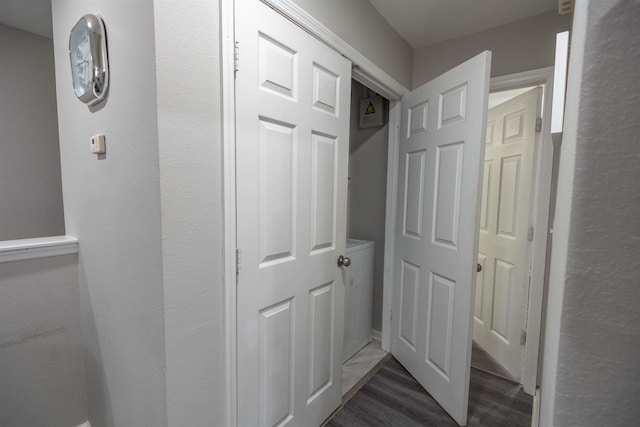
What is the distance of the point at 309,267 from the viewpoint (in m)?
1.38

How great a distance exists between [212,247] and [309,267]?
1.73 ft

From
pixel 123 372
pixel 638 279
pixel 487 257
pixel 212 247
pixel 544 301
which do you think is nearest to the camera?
pixel 638 279

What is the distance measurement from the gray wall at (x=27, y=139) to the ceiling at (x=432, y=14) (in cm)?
17

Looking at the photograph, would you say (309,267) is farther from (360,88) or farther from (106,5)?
(360,88)

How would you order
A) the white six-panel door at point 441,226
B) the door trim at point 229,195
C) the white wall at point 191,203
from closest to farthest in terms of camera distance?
the white wall at point 191,203 < the door trim at point 229,195 < the white six-panel door at point 441,226

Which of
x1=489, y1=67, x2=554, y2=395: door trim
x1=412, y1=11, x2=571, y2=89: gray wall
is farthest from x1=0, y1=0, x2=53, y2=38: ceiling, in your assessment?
x1=489, y1=67, x2=554, y2=395: door trim


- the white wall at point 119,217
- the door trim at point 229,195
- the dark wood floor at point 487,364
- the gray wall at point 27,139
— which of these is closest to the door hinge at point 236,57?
the door trim at point 229,195

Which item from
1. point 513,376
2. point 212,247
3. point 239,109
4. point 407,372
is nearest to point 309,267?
point 212,247

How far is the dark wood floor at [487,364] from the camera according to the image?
1.99 m

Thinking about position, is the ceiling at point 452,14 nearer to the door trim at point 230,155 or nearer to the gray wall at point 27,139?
the door trim at point 230,155

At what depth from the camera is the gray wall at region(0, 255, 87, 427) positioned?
1.20 meters

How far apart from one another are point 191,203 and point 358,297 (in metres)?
1.64

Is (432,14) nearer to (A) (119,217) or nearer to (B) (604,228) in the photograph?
(B) (604,228)

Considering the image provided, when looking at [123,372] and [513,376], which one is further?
[513,376]
